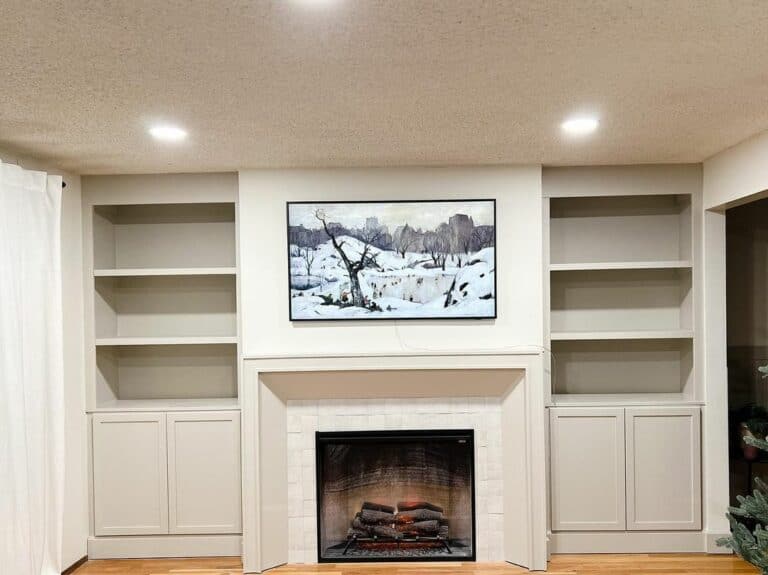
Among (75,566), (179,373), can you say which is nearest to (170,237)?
(179,373)

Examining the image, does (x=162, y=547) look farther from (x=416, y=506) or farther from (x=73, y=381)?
(x=416, y=506)

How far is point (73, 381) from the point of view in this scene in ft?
14.4

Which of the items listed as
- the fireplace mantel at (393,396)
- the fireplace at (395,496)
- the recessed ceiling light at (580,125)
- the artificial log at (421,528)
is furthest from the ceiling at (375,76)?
the artificial log at (421,528)

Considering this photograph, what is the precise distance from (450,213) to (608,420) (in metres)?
1.60

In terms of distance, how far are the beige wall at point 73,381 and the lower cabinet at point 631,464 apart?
292cm

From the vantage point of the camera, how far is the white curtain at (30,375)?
336 cm

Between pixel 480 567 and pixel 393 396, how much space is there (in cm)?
114

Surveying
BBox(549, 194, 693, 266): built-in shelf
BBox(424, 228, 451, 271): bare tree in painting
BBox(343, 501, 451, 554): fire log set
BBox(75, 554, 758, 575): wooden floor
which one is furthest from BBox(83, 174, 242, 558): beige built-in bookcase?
BBox(549, 194, 693, 266): built-in shelf

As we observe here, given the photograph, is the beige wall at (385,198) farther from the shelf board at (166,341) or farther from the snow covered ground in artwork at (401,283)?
the shelf board at (166,341)

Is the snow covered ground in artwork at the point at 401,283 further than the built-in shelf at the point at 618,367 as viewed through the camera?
No

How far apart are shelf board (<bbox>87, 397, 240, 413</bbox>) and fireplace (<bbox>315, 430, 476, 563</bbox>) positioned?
2.27ft

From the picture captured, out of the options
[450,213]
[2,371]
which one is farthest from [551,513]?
[2,371]

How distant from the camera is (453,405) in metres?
4.41

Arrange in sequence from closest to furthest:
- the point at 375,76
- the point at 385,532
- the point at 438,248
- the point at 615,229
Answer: the point at 375,76
the point at 438,248
the point at 385,532
the point at 615,229
